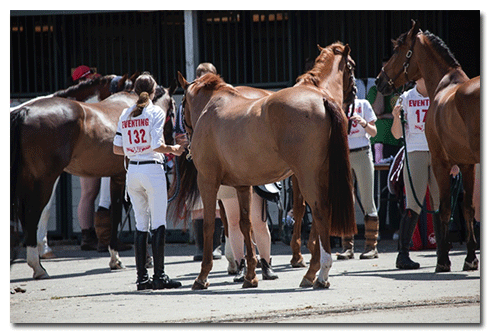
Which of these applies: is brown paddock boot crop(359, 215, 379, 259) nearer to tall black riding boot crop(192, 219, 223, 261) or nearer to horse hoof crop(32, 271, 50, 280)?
tall black riding boot crop(192, 219, 223, 261)

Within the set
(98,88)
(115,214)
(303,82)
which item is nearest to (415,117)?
(303,82)

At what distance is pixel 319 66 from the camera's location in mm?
6324

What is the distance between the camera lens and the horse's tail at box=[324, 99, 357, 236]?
18.5 feet

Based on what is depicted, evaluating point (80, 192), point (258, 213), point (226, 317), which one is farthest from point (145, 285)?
point (80, 192)

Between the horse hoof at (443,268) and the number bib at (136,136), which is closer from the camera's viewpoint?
the number bib at (136,136)

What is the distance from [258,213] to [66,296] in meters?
1.71

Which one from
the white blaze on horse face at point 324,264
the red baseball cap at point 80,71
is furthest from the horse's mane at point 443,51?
the red baseball cap at point 80,71

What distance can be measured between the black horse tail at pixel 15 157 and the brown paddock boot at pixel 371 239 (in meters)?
3.38

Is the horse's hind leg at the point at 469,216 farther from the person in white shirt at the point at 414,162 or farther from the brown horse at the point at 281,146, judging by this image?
the brown horse at the point at 281,146

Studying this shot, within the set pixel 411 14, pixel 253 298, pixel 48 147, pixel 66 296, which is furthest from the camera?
pixel 411 14

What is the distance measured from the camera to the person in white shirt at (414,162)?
7.23 metres

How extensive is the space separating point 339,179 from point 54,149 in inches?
127

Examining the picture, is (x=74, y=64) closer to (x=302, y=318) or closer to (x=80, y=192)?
(x=80, y=192)

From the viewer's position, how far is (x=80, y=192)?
10.7 meters
